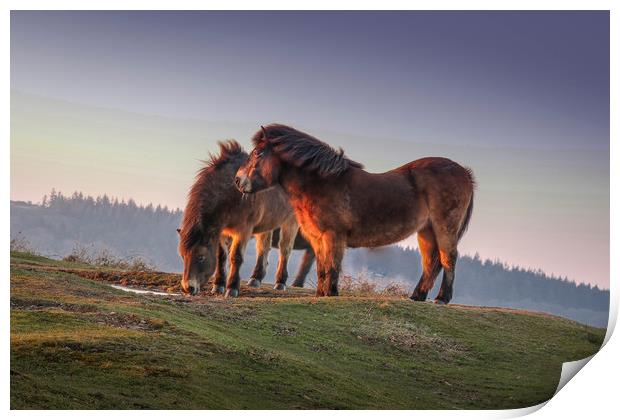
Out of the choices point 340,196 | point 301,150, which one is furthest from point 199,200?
point 340,196

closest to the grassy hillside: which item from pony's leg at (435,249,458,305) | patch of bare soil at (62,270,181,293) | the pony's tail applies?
pony's leg at (435,249,458,305)

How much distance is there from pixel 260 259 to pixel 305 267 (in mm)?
3335

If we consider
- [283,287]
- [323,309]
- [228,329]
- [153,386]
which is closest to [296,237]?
[283,287]

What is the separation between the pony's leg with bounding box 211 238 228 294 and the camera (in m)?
15.9

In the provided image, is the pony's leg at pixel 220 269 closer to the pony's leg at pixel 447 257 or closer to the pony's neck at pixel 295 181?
the pony's neck at pixel 295 181

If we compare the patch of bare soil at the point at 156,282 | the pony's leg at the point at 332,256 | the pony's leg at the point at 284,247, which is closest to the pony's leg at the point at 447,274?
the pony's leg at the point at 332,256

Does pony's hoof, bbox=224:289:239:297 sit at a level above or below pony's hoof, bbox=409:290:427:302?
below

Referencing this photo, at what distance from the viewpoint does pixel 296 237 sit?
20.8 m

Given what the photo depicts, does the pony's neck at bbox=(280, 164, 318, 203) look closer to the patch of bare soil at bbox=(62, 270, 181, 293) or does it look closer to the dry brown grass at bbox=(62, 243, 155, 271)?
the patch of bare soil at bbox=(62, 270, 181, 293)

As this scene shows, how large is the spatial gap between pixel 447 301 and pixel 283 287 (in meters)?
4.36

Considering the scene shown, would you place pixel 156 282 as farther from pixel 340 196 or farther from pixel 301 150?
pixel 340 196

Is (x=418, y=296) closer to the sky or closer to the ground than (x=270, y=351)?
closer to the sky

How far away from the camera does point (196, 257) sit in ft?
50.4
